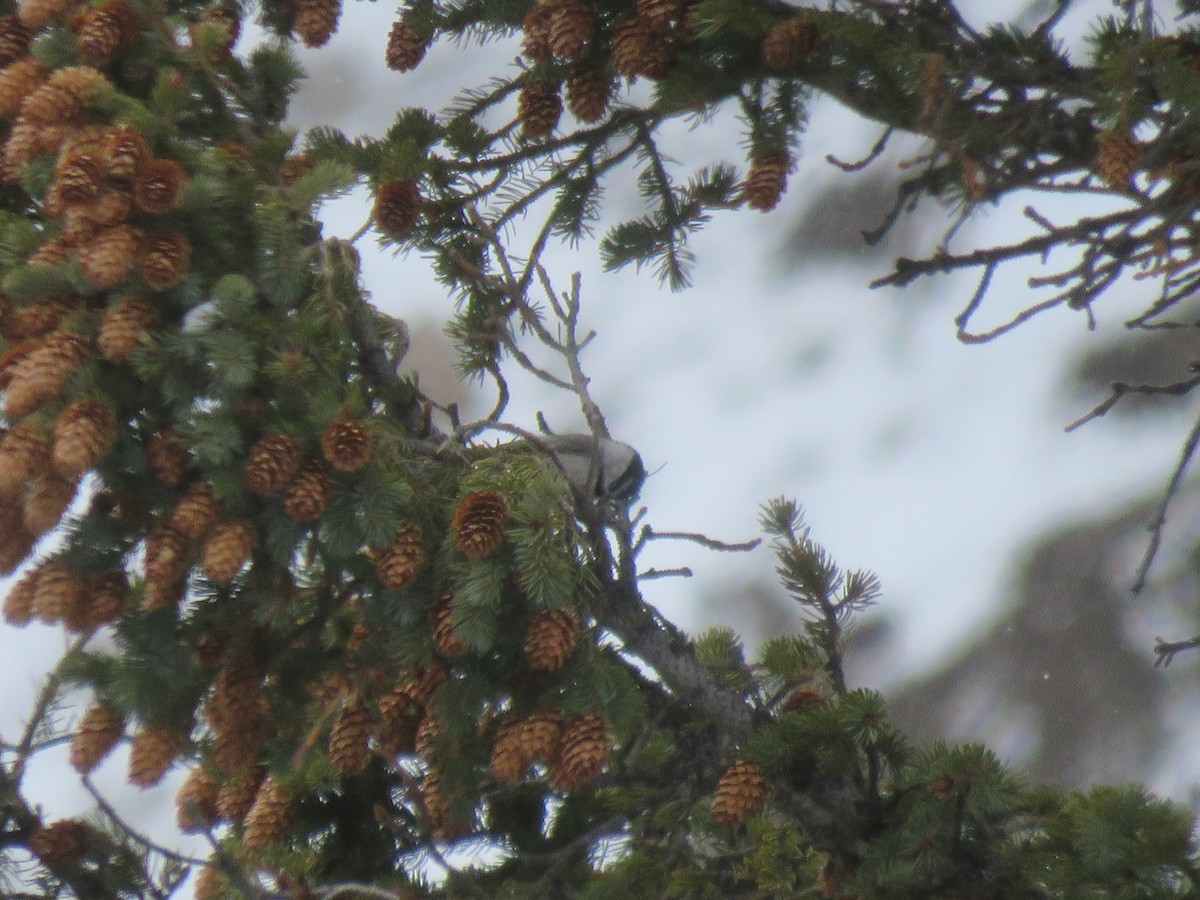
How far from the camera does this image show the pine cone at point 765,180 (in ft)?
5.24

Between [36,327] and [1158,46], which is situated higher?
[1158,46]

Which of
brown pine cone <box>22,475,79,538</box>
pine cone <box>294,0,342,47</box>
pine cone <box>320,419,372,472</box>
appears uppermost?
pine cone <box>294,0,342,47</box>

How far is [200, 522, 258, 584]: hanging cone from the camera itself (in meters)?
1.10

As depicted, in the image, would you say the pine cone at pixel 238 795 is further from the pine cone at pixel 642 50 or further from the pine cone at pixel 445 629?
the pine cone at pixel 642 50

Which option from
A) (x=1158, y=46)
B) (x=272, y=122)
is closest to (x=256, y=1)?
(x=272, y=122)

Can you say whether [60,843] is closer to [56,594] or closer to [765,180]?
[56,594]

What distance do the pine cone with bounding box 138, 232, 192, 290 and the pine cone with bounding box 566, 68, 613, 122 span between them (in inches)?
27.0

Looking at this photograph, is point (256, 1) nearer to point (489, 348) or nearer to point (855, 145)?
point (489, 348)

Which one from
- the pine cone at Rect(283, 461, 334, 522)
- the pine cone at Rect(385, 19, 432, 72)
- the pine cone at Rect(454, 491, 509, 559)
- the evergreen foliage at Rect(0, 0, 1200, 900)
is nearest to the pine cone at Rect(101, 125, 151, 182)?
the evergreen foliage at Rect(0, 0, 1200, 900)

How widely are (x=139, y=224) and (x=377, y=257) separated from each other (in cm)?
267

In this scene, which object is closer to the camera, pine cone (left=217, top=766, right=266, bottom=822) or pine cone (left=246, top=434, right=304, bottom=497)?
pine cone (left=246, top=434, right=304, bottom=497)

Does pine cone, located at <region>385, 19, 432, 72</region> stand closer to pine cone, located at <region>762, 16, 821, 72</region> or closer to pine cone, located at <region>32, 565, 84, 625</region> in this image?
pine cone, located at <region>762, 16, 821, 72</region>

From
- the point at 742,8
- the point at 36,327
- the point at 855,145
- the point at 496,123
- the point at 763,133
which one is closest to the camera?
the point at 36,327

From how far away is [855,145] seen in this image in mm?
3453
